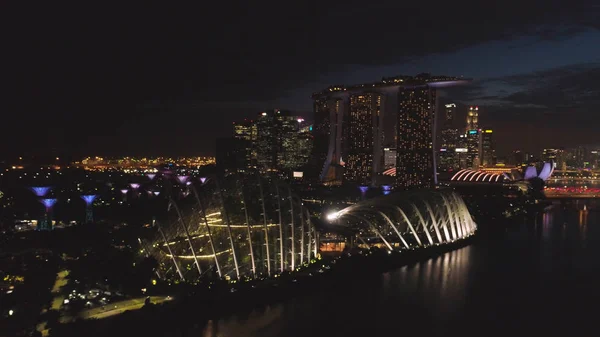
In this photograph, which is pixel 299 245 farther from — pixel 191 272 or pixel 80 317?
pixel 80 317

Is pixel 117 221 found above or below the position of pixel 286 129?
below

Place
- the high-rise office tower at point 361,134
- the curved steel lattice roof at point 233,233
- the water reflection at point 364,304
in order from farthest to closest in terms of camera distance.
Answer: the high-rise office tower at point 361,134 → the curved steel lattice roof at point 233,233 → the water reflection at point 364,304

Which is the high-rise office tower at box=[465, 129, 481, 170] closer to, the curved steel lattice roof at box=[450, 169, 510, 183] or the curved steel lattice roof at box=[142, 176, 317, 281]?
the curved steel lattice roof at box=[450, 169, 510, 183]

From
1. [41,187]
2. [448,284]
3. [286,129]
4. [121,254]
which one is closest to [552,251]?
[448,284]

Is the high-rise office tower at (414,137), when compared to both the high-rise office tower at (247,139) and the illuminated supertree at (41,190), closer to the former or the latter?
the high-rise office tower at (247,139)

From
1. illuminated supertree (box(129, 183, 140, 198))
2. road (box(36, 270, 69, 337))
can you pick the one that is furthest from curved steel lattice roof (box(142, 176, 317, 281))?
illuminated supertree (box(129, 183, 140, 198))

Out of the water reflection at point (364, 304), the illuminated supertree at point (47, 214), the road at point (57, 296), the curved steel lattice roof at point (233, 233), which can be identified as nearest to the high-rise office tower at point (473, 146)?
the water reflection at point (364, 304)
